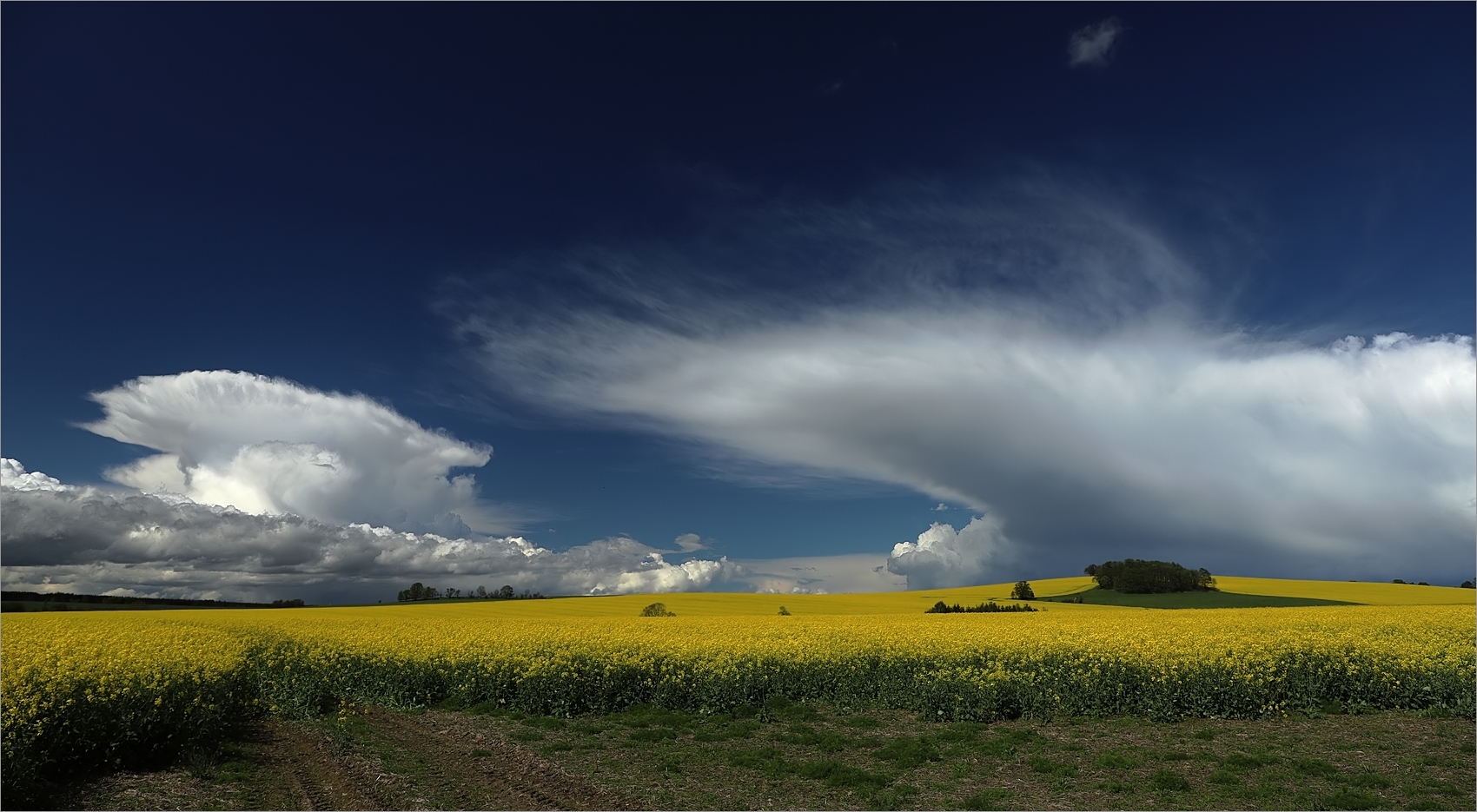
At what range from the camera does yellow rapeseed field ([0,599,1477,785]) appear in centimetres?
1500

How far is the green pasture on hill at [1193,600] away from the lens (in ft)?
229

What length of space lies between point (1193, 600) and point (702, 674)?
68818 millimetres

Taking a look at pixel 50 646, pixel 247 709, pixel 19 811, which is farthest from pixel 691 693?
pixel 50 646

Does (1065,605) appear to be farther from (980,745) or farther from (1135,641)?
(980,745)

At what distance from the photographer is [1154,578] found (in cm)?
8119

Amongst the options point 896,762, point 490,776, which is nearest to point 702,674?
point 896,762

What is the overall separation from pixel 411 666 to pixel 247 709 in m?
4.31

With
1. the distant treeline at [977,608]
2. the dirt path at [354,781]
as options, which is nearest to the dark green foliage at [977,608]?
the distant treeline at [977,608]

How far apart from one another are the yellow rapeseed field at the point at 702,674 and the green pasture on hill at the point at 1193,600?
4630 cm

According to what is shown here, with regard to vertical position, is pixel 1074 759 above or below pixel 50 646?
below

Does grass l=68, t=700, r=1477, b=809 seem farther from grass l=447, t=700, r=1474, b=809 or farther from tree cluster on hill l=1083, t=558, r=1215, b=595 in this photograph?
tree cluster on hill l=1083, t=558, r=1215, b=595

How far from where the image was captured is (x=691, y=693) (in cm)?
2088

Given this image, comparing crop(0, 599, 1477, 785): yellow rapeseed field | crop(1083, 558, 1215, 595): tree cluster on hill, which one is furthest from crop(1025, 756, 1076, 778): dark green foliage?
crop(1083, 558, 1215, 595): tree cluster on hill

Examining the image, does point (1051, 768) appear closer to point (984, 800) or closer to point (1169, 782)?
point (1169, 782)
